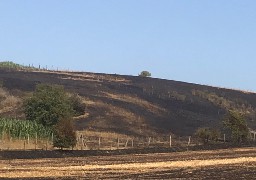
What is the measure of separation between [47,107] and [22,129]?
19.6 ft

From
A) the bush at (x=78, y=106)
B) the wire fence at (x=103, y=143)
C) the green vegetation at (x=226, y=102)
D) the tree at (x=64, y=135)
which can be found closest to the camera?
the tree at (x=64, y=135)

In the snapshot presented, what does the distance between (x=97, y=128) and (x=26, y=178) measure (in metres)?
54.3

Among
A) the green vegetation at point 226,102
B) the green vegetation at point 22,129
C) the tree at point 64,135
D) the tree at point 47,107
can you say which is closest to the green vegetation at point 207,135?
the tree at point 47,107

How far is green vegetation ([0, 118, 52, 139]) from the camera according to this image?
63316 millimetres

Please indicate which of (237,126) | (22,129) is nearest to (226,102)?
(237,126)

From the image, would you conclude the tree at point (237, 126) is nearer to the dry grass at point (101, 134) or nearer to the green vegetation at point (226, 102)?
the dry grass at point (101, 134)

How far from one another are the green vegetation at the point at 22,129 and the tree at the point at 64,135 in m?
8.36

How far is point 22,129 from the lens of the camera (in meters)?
64.0

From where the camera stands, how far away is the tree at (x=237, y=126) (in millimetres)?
73875

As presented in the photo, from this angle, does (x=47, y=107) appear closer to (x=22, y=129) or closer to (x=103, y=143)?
(x=22, y=129)

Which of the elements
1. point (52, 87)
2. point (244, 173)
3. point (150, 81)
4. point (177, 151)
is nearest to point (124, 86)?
point (150, 81)

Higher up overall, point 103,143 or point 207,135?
point 207,135

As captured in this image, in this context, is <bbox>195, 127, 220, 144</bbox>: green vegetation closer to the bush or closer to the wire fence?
the wire fence

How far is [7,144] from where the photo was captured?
62156 mm
